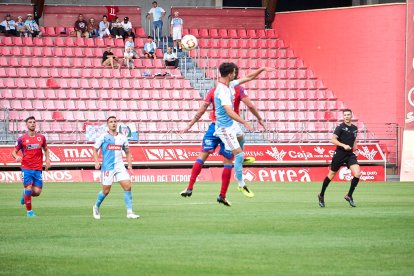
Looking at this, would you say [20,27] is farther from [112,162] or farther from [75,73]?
[112,162]

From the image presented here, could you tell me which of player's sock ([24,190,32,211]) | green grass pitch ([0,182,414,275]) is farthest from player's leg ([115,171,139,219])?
player's sock ([24,190,32,211])

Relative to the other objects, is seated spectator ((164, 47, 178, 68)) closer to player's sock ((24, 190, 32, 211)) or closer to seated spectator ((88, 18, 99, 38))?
seated spectator ((88, 18, 99, 38))

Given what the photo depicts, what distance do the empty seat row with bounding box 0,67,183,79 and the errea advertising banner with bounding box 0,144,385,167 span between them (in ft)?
19.5

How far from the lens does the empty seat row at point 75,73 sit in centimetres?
4106

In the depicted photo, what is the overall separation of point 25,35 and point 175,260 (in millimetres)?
33774

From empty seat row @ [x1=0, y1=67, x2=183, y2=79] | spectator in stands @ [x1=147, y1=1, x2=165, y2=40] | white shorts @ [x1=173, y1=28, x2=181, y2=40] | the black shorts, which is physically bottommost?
the black shorts

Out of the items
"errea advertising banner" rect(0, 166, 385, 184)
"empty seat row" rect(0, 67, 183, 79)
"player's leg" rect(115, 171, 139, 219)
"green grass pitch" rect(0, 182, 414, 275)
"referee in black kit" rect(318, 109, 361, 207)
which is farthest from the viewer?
"empty seat row" rect(0, 67, 183, 79)

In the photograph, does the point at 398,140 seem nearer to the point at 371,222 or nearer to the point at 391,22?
the point at 391,22

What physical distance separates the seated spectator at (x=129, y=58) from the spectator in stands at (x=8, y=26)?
5155mm

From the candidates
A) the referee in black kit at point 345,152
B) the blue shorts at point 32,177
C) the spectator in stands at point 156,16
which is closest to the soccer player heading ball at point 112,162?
the blue shorts at point 32,177

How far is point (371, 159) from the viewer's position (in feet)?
126

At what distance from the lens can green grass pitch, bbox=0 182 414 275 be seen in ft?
34.4

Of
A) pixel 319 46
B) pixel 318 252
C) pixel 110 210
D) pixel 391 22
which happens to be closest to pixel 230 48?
pixel 319 46

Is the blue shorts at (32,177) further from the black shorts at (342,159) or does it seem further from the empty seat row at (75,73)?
the empty seat row at (75,73)
